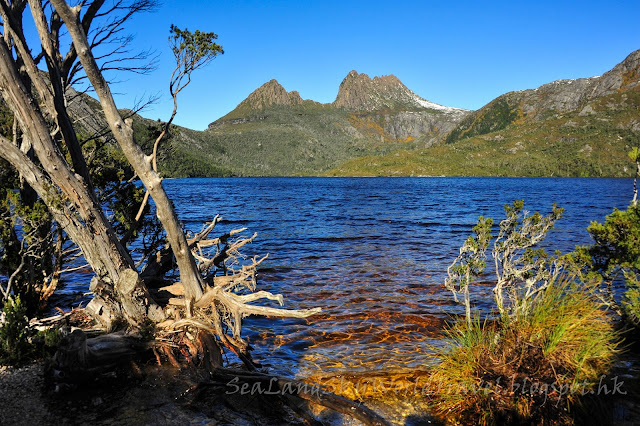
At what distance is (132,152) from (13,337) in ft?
12.5

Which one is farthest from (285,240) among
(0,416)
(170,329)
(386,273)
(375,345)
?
(0,416)

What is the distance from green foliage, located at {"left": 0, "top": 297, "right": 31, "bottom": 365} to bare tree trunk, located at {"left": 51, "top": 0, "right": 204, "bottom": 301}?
2733mm

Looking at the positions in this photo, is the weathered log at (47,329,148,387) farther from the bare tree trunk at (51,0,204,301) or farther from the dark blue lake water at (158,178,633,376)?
the dark blue lake water at (158,178,633,376)

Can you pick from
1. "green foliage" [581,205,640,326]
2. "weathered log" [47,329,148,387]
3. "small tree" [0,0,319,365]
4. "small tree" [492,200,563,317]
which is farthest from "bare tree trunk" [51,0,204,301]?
"green foliage" [581,205,640,326]

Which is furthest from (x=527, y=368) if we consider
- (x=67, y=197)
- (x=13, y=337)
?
(x=13, y=337)

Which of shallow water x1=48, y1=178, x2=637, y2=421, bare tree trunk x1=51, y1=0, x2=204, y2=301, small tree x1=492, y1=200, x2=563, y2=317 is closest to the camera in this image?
bare tree trunk x1=51, y1=0, x2=204, y2=301

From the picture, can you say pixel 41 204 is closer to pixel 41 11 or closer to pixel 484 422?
pixel 41 11

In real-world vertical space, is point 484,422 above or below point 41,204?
below

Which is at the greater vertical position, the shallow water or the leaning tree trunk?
the leaning tree trunk

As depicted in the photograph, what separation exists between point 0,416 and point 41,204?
4.45 m

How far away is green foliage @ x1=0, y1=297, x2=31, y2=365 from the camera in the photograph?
6.35 metres

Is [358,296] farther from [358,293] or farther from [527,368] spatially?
[527,368]

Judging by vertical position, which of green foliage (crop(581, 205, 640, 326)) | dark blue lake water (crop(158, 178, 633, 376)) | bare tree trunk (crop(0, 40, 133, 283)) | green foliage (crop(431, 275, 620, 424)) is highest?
bare tree trunk (crop(0, 40, 133, 283))

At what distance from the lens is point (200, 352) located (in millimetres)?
6875
